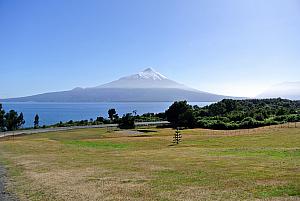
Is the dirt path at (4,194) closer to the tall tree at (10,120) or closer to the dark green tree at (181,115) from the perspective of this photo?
the dark green tree at (181,115)

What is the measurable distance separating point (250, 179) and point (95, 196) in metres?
7.32

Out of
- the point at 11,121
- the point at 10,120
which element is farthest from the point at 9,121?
the point at 11,121

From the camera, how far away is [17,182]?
20.4 m

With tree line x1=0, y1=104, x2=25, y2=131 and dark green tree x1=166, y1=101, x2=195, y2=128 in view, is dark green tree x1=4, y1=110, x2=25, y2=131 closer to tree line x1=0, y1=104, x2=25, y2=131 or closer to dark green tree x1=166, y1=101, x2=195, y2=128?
tree line x1=0, y1=104, x2=25, y2=131

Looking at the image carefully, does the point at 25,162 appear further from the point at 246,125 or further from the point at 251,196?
the point at 246,125

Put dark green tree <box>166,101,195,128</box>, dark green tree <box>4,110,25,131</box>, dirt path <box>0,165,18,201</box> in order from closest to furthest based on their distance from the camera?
dirt path <box>0,165,18,201</box> < dark green tree <box>166,101,195,128</box> < dark green tree <box>4,110,25,131</box>

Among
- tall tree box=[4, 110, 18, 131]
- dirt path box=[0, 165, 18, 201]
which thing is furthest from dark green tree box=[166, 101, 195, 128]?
dirt path box=[0, 165, 18, 201]

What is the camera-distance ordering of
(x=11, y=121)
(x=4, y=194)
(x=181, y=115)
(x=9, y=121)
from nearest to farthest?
(x=4, y=194) → (x=181, y=115) → (x=9, y=121) → (x=11, y=121)

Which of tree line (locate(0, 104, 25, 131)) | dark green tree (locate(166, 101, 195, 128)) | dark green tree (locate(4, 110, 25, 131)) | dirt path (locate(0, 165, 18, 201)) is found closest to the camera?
dirt path (locate(0, 165, 18, 201))

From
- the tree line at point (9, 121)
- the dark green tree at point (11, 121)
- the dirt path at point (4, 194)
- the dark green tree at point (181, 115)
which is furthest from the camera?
the dark green tree at point (11, 121)

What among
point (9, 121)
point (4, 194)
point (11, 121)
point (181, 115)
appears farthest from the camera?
point (11, 121)

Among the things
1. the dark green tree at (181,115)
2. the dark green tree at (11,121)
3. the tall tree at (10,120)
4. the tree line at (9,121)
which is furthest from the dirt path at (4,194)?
the tall tree at (10,120)

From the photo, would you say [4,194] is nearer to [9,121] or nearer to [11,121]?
[9,121]

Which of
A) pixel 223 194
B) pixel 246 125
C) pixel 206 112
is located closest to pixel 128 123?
pixel 246 125
